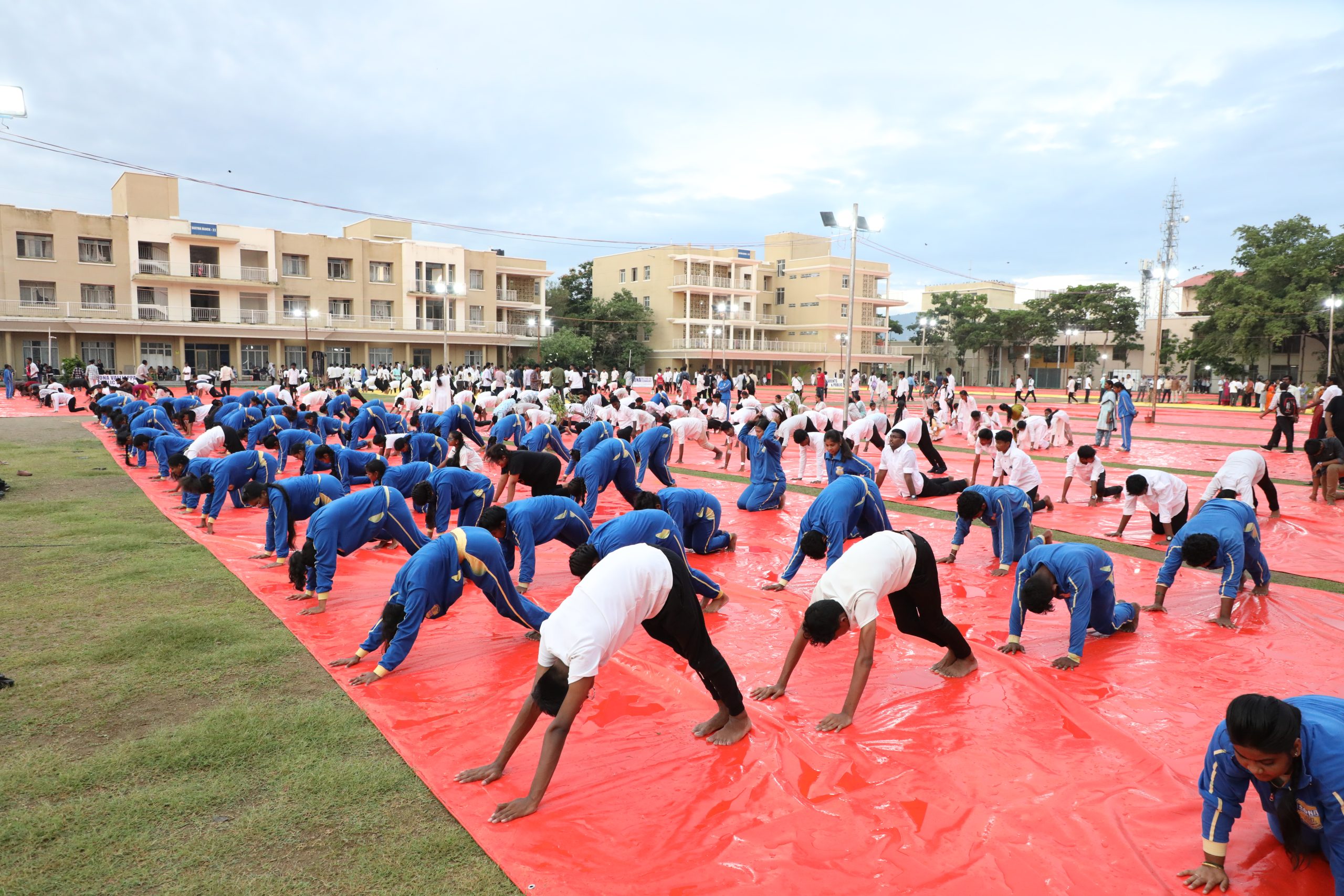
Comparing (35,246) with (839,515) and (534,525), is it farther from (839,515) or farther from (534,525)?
(839,515)

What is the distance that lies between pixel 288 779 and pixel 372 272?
146 feet

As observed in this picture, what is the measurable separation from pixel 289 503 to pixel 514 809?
5.09 meters

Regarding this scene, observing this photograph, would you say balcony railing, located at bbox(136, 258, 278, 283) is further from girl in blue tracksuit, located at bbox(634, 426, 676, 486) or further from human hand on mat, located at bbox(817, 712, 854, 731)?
human hand on mat, located at bbox(817, 712, 854, 731)

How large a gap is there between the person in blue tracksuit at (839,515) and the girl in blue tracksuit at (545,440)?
5788 millimetres

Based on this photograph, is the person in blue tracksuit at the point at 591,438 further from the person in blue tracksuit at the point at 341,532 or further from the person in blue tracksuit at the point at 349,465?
the person in blue tracksuit at the point at 341,532

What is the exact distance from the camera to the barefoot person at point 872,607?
A: 4.16 meters

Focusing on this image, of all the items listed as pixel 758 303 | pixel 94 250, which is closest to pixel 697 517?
pixel 94 250

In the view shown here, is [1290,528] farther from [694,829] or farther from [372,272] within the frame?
[372,272]

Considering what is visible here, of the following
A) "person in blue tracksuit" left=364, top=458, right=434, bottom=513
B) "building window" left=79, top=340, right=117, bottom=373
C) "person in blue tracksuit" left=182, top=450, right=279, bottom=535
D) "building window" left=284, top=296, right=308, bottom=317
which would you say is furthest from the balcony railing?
"person in blue tracksuit" left=364, top=458, right=434, bottom=513

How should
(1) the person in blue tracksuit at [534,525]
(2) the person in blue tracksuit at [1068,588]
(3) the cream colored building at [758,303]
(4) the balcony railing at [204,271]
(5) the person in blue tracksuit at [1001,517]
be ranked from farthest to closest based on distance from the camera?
1. (3) the cream colored building at [758,303]
2. (4) the balcony railing at [204,271]
3. (5) the person in blue tracksuit at [1001,517]
4. (1) the person in blue tracksuit at [534,525]
5. (2) the person in blue tracksuit at [1068,588]

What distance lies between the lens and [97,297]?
124 ft

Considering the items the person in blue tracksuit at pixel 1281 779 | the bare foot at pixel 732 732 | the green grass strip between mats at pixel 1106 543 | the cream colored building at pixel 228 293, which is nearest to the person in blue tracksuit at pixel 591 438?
the green grass strip between mats at pixel 1106 543

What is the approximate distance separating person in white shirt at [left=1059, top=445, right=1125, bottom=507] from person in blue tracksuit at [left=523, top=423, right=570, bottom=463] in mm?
7502

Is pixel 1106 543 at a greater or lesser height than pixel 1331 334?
lesser
